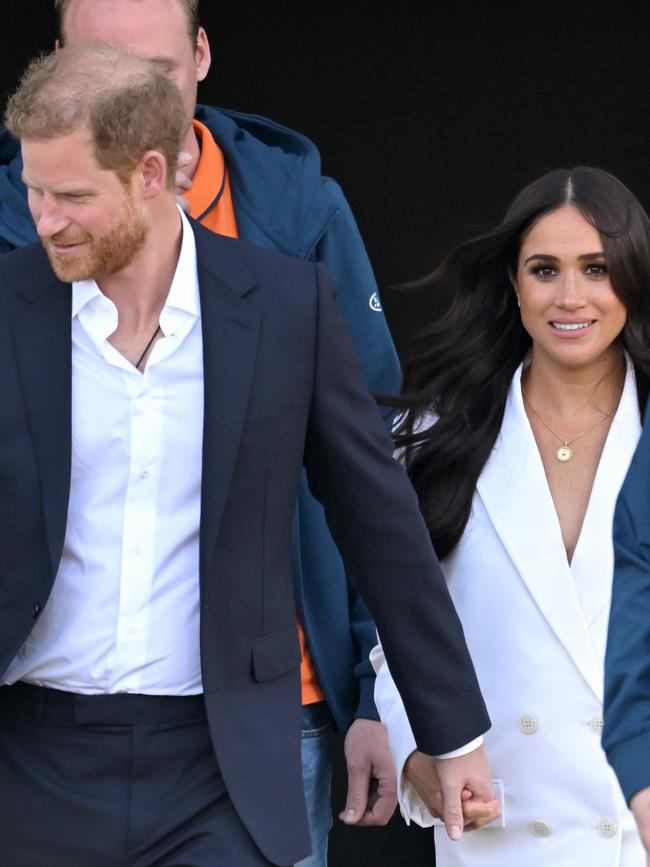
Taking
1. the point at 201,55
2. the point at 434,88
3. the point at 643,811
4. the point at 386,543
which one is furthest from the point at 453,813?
the point at 434,88

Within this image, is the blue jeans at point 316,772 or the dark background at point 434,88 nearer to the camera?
the blue jeans at point 316,772

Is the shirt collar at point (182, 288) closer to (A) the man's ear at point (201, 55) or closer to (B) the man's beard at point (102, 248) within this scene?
(B) the man's beard at point (102, 248)

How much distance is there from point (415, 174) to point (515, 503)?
7.17 feet

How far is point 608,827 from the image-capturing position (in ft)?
12.0

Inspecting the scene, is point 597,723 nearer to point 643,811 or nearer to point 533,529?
point 533,529

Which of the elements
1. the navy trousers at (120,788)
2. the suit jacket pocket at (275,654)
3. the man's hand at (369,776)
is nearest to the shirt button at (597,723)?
the man's hand at (369,776)

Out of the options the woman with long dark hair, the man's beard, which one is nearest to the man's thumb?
the woman with long dark hair

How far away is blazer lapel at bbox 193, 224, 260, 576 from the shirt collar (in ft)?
0.05

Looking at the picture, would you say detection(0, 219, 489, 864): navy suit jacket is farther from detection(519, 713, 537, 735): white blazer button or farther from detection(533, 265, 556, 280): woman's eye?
detection(533, 265, 556, 280): woman's eye

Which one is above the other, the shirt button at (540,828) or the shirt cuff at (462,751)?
the shirt cuff at (462,751)

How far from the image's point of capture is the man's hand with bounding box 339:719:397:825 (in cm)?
371

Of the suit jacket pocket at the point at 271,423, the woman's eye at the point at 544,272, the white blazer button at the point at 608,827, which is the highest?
the woman's eye at the point at 544,272

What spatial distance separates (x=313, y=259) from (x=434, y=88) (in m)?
1.98

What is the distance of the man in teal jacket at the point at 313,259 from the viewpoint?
12.1 feet
